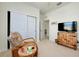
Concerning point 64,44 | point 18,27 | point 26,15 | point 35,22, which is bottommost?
point 64,44

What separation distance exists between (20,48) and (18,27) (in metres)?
2.49

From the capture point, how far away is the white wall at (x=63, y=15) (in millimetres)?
4420

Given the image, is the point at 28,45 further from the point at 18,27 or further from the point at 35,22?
the point at 35,22

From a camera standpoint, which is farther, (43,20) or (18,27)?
(43,20)

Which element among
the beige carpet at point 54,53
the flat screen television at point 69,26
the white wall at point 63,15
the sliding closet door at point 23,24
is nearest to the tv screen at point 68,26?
the flat screen television at point 69,26

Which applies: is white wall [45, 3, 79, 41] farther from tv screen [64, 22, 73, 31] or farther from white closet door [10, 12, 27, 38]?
white closet door [10, 12, 27, 38]

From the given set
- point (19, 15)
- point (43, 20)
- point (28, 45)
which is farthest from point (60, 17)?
point (28, 45)

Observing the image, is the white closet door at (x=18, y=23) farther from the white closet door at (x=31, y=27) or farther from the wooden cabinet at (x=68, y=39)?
the wooden cabinet at (x=68, y=39)

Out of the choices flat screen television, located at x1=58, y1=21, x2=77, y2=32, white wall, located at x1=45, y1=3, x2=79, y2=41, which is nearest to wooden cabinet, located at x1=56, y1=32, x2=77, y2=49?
flat screen television, located at x1=58, y1=21, x2=77, y2=32

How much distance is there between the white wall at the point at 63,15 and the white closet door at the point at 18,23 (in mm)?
2348

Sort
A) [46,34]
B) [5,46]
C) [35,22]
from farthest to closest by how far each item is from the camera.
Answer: [46,34]
[35,22]
[5,46]

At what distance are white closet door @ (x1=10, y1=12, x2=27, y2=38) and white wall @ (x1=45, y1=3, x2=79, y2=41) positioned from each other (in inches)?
92.4

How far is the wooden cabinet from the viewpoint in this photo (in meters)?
4.04

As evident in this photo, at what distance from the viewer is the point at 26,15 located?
4699mm
